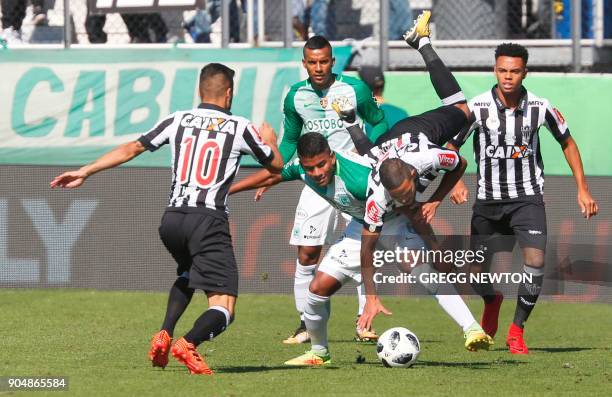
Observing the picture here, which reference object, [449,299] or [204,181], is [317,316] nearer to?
[449,299]

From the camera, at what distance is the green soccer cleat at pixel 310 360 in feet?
29.9

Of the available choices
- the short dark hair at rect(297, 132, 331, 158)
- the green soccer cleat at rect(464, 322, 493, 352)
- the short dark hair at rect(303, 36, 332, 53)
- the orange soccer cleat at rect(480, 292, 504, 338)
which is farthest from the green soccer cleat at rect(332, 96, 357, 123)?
the orange soccer cleat at rect(480, 292, 504, 338)

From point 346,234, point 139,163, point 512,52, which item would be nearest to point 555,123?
point 512,52

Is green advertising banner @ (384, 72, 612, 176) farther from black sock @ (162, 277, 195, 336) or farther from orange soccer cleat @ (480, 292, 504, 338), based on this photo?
black sock @ (162, 277, 195, 336)

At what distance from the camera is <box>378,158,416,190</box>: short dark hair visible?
8531mm

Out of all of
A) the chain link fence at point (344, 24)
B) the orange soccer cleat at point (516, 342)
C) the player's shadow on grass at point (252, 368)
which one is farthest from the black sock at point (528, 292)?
the chain link fence at point (344, 24)

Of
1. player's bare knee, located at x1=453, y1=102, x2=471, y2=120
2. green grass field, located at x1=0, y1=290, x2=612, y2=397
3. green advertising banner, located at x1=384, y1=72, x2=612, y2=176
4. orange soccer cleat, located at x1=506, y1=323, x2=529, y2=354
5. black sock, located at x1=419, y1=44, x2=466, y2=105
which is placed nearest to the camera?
green grass field, located at x1=0, y1=290, x2=612, y2=397

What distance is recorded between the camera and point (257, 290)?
1443 cm

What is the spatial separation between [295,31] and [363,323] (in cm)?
783

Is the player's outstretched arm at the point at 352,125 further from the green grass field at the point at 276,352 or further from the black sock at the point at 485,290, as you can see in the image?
the black sock at the point at 485,290

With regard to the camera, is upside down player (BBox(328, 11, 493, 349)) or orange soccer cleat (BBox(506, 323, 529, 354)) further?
orange soccer cleat (BBox(506, 323, 529, 354))

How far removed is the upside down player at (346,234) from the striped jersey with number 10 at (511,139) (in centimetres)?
128

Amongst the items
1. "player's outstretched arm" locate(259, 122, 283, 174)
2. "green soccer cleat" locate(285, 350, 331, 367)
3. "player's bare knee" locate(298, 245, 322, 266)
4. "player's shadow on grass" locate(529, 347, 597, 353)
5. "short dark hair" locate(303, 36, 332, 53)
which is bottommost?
"player's shadow on grass" locate(529, 347, 597, 353)

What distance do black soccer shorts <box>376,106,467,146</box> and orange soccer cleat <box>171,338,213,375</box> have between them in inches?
95.8
